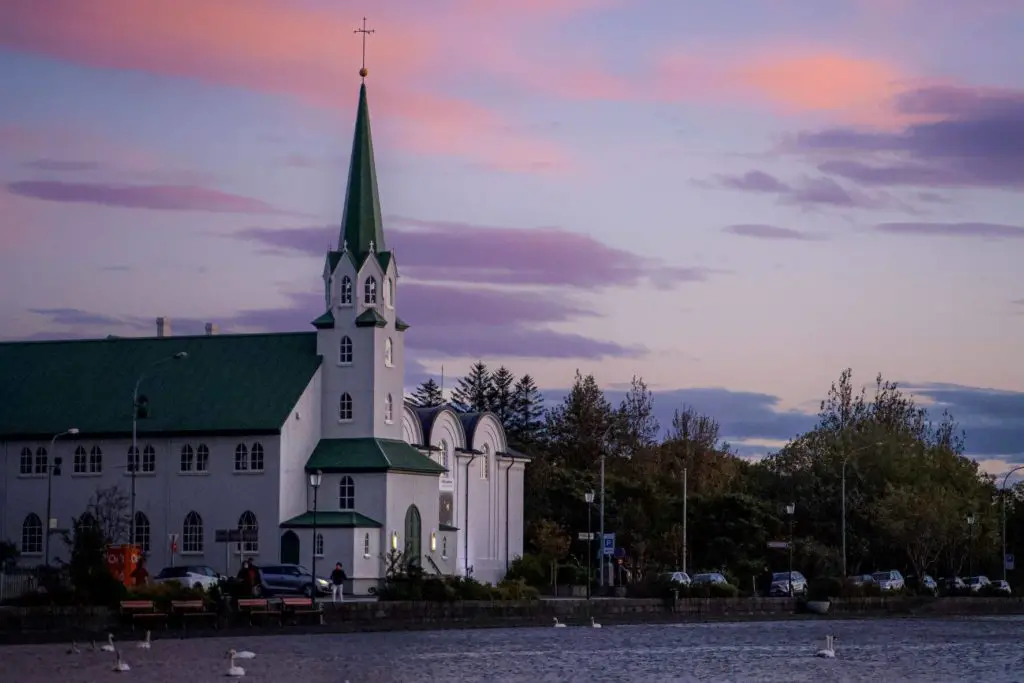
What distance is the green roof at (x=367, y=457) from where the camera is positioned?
94.4m

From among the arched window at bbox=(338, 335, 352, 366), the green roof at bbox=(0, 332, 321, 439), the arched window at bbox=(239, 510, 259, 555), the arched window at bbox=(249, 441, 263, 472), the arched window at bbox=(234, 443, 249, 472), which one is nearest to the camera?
the arched window at bbox=(239, 510, 259, 555)

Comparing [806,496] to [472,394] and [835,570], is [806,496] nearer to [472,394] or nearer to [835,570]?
[835,570]

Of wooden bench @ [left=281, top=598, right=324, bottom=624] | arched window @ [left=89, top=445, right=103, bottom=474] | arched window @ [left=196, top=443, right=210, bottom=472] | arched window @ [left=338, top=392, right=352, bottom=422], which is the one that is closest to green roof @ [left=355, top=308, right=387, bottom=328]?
arched window @ [left=338, top=392, right=352, bottom=422]

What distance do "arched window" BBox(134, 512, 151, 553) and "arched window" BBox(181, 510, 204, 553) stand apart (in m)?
2.10

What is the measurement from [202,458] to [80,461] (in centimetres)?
747

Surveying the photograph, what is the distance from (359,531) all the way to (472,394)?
82.6 metres

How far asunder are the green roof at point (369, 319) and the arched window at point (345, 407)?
381 centimetres

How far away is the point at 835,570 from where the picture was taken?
369 ft

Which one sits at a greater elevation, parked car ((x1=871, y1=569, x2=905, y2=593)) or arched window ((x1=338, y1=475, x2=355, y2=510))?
arched window ((x1=338, y1=475, x2=355, y2=510))

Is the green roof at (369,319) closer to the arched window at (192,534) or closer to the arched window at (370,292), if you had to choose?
the arched window at (370,292)

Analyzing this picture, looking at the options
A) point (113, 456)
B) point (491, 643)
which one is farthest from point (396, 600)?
point (113, 456)

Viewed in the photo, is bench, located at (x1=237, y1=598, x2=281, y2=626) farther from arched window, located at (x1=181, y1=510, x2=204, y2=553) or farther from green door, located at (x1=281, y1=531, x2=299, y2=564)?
arched window, located at (x1=181, y1=510, x2=204, y2=553)

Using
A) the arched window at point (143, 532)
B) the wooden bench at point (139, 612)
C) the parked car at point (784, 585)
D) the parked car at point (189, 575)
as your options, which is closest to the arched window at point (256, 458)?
the arched window at point (143, 532)

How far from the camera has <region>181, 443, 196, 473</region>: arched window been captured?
→ 96.5 meters
